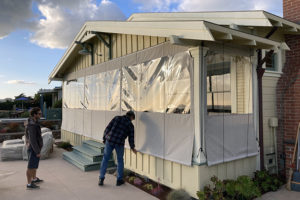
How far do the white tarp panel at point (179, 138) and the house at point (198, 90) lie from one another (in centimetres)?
2

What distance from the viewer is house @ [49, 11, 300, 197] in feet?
11.9

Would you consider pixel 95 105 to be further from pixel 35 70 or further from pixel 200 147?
pixel 35 70

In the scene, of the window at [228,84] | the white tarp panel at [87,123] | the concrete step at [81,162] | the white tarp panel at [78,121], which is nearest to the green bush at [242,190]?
the window at [228,84]

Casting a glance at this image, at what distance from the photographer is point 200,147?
3.59 meters

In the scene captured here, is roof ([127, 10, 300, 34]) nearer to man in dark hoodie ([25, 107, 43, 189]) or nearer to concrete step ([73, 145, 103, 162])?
man in dark hoodie ([25, 107, 43, 189])

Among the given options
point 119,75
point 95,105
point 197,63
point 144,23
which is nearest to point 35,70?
point 95,105

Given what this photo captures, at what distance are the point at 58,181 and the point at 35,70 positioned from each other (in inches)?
514

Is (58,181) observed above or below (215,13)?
below

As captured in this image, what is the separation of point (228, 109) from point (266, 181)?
60.2 inches

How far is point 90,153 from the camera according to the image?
6.11 meters

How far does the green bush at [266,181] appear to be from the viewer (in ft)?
13.6

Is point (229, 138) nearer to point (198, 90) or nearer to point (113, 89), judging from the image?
point (198, 90)

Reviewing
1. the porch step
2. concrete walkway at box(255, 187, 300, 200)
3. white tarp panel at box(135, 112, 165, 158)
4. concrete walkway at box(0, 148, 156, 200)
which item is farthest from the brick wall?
the porch step

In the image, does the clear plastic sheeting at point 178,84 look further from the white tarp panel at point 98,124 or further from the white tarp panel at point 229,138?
the white tarp panel at point 98,124
